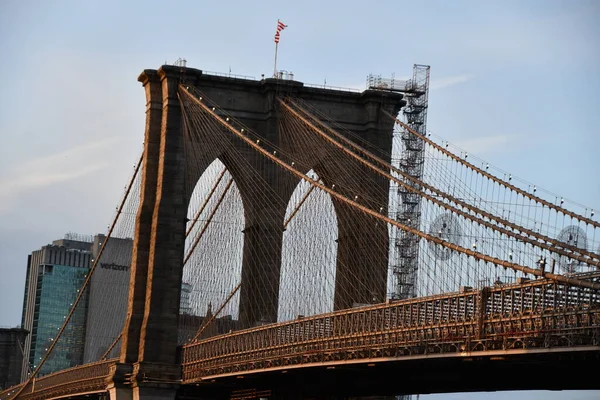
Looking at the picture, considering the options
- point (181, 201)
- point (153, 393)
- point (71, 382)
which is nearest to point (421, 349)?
point (153, 393)

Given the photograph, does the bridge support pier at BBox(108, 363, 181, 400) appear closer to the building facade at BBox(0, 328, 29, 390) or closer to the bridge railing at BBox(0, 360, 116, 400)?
the bridge railing at BBox(0, 360, 116, 400)

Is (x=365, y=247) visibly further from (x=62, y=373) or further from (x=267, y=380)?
(x=62, y=373)

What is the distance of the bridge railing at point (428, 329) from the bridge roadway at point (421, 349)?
0.15ft

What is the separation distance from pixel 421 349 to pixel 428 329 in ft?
3.85

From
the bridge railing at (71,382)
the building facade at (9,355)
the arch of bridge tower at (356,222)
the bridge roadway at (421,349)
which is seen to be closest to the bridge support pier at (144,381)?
the bridge roadway at (421,349)

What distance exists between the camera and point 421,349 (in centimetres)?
5662

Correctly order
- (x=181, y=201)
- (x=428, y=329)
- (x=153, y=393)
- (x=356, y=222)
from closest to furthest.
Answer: (x=428, y=329) → (x=153, y=393) → (x=356, y=222) → (x=181, y=201)

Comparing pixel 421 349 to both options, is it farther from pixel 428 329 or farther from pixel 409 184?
pixel 409 184

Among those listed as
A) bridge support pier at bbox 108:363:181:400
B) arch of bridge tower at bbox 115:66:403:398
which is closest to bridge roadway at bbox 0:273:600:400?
bridge support pier at bbox 108:363:181:400

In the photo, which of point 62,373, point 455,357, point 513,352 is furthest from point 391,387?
point 62,373

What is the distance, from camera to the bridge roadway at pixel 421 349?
48.8 meters

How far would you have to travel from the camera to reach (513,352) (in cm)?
4947

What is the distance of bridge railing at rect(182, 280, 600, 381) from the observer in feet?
159

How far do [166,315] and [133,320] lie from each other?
6.31 ft
